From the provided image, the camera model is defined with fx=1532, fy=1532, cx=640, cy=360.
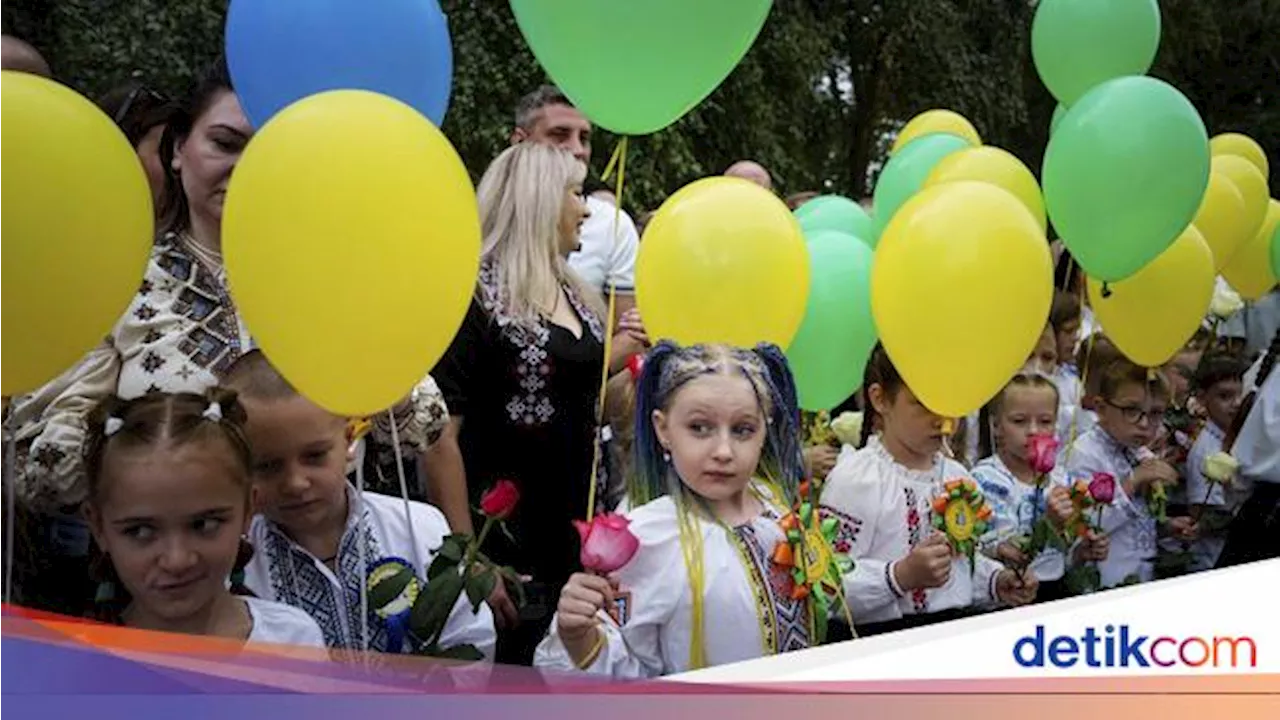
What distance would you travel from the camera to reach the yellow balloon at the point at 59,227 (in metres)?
2.37

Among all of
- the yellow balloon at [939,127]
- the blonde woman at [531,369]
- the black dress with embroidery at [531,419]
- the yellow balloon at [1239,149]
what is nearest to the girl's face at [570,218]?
the blonde woman at [531,369]

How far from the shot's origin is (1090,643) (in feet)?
9.02

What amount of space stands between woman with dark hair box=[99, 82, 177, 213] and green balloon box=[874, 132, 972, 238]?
2360 millimetres

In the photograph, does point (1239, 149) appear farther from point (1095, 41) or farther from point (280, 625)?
point (280, 625)

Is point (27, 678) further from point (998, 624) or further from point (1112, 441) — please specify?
point (1112, 441)

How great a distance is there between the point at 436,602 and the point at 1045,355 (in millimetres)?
2924

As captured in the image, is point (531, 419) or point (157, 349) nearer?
point (157, 349)

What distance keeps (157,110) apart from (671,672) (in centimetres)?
157

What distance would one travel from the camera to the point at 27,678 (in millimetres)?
2250

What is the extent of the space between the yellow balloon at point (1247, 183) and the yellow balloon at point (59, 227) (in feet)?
14.7

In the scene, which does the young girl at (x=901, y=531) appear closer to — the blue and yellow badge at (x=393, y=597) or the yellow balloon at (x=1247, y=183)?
the blue and yellow badge at (x=393, y=597)

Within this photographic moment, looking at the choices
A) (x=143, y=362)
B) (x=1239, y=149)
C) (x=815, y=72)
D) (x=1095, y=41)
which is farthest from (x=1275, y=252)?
(x=815, y=72)

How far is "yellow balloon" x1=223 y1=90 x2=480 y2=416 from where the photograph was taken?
227 centimetres

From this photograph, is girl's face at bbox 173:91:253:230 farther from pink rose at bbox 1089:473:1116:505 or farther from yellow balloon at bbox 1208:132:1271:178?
yellow balloon at bbox 1208:132:1271:178
